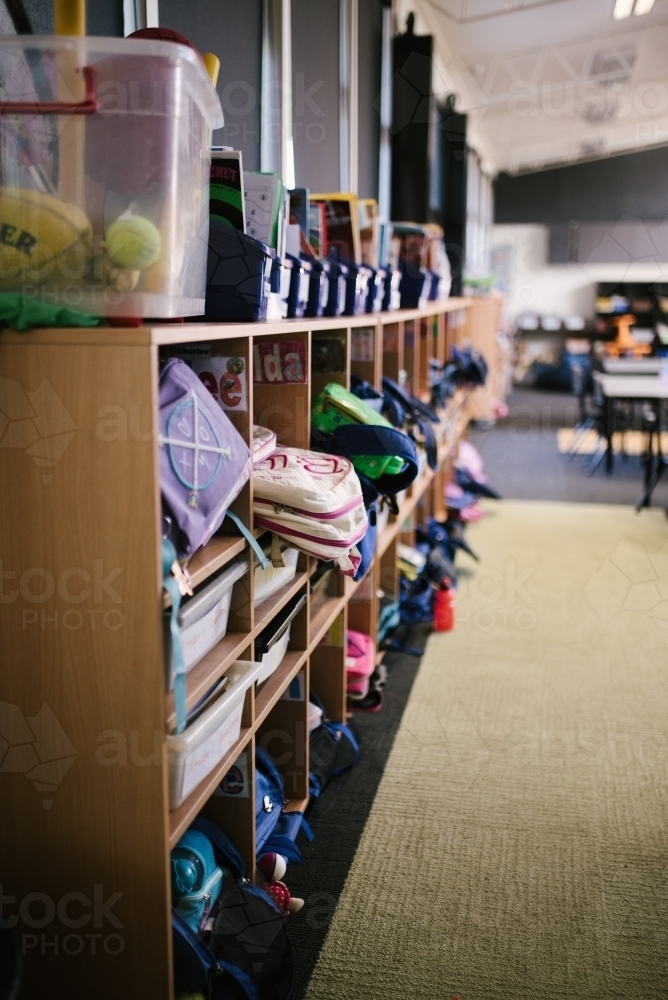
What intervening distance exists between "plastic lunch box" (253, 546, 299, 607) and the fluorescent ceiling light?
14.8 ft

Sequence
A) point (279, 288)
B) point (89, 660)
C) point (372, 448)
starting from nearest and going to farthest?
point (89, 660) → point (279, 288) → point (372, 448)

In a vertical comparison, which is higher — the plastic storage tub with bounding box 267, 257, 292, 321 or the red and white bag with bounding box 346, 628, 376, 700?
the plastic storage tub with bounding box 267, 257, 292, 321

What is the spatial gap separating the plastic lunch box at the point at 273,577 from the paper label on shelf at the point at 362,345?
3.07 feet

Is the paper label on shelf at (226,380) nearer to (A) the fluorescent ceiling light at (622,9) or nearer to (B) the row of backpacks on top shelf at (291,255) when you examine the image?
(B) the row of backpacks on top shelf at (291,255)

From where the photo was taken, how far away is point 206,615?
151 centimetres

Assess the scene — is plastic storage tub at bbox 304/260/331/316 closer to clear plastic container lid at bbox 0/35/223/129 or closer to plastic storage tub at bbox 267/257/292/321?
plastic storage tub at bbox 267/257/292/321

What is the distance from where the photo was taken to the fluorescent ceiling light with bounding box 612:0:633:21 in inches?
197

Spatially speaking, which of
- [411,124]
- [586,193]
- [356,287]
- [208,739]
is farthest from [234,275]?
[586,193]

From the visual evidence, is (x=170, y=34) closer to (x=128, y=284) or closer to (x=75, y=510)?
(x=128, y=284)

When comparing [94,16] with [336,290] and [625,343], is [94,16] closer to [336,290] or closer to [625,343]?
[336,290]

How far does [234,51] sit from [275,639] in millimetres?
1842

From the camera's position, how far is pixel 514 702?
9.48 ft

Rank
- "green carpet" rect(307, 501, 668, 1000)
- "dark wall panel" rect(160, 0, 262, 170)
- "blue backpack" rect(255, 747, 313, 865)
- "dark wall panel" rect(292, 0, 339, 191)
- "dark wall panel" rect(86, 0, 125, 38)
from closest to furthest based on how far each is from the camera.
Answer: "green carpet" rect(307, 501, 668, 1000) → "dark wall panel" rect(86, 0, 125, 38) → "blue backpack" rect(255, 747, 313, 865) → "dark wall panel" rect(160, 0, 262, 170) → "dark wall panel" rect(292, 0, 339, 191)

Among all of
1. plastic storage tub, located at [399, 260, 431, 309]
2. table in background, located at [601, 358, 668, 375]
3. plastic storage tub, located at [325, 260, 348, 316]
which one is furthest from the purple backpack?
table in background, located at [601, 358, 668, 375]
